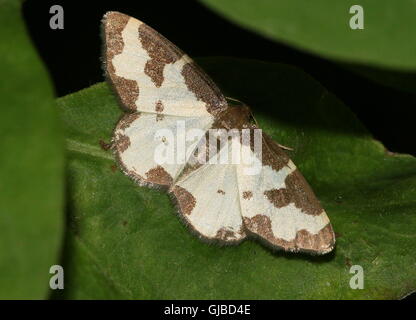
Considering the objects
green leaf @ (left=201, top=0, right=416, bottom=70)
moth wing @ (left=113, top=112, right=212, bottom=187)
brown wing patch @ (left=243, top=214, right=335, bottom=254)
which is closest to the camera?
green leaf @ (left=201, top=0, right=416, bottom=70)

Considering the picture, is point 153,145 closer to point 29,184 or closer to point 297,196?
point 297,196

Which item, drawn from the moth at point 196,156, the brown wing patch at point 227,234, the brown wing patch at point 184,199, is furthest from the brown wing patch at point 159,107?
the brown wing patch at point 227,234

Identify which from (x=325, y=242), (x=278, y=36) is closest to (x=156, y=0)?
(x=325, y=242)

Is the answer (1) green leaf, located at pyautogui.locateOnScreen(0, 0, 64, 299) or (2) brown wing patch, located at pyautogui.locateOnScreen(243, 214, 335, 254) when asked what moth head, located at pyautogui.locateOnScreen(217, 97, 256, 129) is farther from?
(1) green leaf, located at pyautogui.locateOnScreen(0, 0, 64, 299)

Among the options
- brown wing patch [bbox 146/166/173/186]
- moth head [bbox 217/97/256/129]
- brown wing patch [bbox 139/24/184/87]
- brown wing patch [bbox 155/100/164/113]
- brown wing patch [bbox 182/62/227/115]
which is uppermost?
brown wing patch [bbox 139/24/184/87]

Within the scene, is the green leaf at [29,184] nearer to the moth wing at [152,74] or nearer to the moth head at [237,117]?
the moth wing at [152,74]

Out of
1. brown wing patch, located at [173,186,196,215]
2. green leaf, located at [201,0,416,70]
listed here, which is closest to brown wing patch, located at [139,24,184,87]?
brown wing patch, located at [173,186,196,215]
